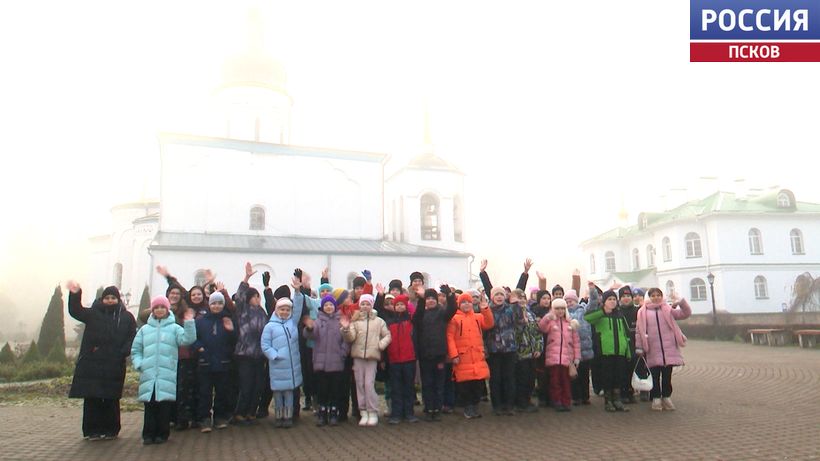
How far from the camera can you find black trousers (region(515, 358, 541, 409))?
8.29 meters

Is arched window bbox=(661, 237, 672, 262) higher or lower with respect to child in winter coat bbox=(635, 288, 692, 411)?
higher

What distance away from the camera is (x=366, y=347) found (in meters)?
7.50

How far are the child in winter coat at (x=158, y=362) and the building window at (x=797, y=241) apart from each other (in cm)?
3955

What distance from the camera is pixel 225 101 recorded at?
100ft

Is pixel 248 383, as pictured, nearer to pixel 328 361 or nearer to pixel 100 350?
pixel 328 361

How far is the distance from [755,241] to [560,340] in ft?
110

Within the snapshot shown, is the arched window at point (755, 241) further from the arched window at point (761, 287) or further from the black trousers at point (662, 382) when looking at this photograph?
the black trousers at point (662, 382)

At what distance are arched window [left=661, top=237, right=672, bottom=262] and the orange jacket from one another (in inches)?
1349

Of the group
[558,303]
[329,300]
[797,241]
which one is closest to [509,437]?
[558,303]

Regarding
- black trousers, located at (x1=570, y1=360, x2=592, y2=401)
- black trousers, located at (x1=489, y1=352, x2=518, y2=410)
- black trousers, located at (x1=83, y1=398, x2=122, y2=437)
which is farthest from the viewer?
black trousers, located at (x1=570, y1=360, x2=592, y2=401)

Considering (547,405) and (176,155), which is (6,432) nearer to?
(547,405)

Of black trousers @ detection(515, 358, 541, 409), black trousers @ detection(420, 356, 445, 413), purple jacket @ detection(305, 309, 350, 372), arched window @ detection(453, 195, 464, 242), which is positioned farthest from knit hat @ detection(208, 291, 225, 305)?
arched window @ detection(453, 195, 464, 242)

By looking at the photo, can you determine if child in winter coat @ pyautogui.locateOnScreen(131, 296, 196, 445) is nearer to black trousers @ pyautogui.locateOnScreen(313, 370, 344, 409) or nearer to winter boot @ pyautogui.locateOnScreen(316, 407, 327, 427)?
black trousers @ pyautogui.locateOnScreen(313, 370, 344, 409)

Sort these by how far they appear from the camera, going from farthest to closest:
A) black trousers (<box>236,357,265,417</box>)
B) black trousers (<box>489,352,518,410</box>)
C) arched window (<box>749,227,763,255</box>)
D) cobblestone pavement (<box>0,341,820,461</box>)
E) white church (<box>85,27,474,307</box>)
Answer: arched window (<box>749,227,763,255</box>)
white church (<box>85,27,474,307</box>)
black trousers (<box>489,352,518,410</box>)
black trousers (<box>236,357,265,417</box>)
cobblestone pavement (<box>0,341,820,461</box>)
